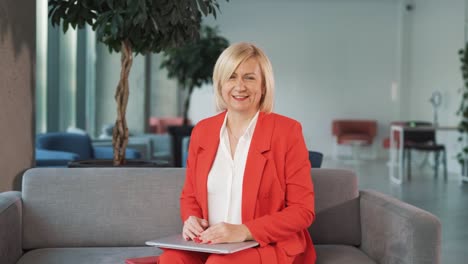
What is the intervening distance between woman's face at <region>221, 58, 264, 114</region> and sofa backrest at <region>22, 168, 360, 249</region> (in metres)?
0.66

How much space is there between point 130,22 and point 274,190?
210 cm

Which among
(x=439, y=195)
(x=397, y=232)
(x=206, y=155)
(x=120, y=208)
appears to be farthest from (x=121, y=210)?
(x=439, y=195)

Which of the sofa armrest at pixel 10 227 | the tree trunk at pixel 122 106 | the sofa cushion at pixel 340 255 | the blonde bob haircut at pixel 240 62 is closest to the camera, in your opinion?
the blonde bob haircut at pixel 240 62

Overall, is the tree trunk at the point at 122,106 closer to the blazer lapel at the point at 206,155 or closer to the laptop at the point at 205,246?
the blazer lapel at the point at 206,155

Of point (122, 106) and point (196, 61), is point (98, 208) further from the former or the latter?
point (196, 61)

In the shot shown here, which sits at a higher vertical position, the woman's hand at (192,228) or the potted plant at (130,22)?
the potted plant at (130,22)

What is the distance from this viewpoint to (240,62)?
2.60m

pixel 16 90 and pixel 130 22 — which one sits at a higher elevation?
pixel 130 22

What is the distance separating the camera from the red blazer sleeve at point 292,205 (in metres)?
2.47

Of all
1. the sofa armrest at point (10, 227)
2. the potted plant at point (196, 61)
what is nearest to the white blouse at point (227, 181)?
the sofa armrest at point (10, 227)

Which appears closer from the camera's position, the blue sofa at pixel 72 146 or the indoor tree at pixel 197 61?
the blue sofa at pixel 72 146

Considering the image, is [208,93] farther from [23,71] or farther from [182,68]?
[23,71]

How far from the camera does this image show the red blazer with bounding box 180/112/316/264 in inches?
98.0

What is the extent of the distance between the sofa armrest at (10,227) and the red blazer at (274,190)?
0.71 metres
